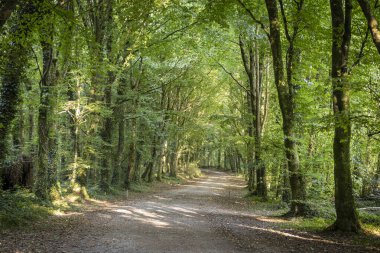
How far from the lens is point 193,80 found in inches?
1149

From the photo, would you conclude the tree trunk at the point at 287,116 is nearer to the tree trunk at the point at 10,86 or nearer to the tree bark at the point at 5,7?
the tree trunk at the point at 10,86

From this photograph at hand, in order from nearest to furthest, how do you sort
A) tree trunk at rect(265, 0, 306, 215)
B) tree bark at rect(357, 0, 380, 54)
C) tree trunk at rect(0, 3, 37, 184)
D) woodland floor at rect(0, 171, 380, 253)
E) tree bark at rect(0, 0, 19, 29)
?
tree bark at rect(0, 0, 19, 29) → tree bark at rect(357, 0, 380, 54) → woodland floor at rect(0, 171, 380, 253) → tree trunk at rect(0, 3, 37, 184) → tree trunk at rect(265, 0, 306, 215)

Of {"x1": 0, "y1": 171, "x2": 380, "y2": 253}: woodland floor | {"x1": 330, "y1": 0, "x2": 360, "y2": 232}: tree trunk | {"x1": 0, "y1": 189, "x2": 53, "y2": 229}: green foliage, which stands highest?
{"x1": 330, "y1": 0, "x2": 360, "y2": 232}: tree trunk

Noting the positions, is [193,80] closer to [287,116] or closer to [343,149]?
[287,116]

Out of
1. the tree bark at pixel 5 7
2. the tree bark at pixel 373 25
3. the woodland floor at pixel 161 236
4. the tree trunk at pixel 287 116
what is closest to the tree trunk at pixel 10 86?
the woodland floor at pixel 161 236

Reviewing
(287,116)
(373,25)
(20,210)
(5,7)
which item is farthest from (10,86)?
(373,25)

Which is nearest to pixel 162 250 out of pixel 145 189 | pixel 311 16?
pixel 311 16

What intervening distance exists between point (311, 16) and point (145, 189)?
56.5ft

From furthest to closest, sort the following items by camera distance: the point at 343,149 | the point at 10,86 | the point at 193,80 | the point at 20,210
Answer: the point at 193,80 < the point at 10,86 < the point at 20,210 < the point at 343,149

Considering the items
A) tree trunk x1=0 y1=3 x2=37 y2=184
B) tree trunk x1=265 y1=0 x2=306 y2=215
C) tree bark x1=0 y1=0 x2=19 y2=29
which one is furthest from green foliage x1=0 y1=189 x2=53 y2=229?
tree trunk x1=265 y1=0 x2=306 y2=215

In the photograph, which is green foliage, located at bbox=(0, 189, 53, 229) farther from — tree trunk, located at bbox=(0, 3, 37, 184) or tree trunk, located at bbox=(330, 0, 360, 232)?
tree trunk, located at bbox=(330, 0, 360, 232)

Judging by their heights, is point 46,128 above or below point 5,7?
Answer: below

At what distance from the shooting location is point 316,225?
1155cm

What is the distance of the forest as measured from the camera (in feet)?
32.5
